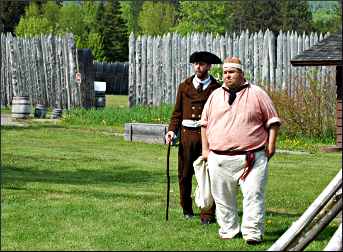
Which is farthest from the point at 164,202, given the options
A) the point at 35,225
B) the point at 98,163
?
the point at 98,163

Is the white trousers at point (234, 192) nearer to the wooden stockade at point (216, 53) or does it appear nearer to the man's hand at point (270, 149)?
the man's hand at point (270, 149)

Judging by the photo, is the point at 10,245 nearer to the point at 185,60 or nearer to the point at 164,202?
the point at 164,202

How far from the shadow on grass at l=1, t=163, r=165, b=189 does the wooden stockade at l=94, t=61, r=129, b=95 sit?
35027mm

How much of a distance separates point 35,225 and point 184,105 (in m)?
2.14

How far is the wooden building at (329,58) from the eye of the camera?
803 inches

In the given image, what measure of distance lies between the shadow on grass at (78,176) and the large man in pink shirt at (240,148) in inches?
173

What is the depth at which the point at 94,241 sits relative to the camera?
10.1m

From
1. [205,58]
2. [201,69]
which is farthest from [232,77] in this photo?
[201,69]

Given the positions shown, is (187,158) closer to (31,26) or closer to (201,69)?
(201,69)

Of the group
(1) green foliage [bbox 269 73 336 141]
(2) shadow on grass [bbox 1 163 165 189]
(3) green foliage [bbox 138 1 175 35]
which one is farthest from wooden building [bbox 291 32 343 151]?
(3) green foliage [bbox 138 1 175 35]

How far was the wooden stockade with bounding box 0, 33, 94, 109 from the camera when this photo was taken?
1196 inches

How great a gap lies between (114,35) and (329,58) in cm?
5948

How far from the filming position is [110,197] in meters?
13.3

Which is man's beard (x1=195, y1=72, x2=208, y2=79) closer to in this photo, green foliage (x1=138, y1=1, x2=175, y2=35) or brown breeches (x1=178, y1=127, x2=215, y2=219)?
brown breeches (x1=178, y1=127, x2=215, y2=219)
